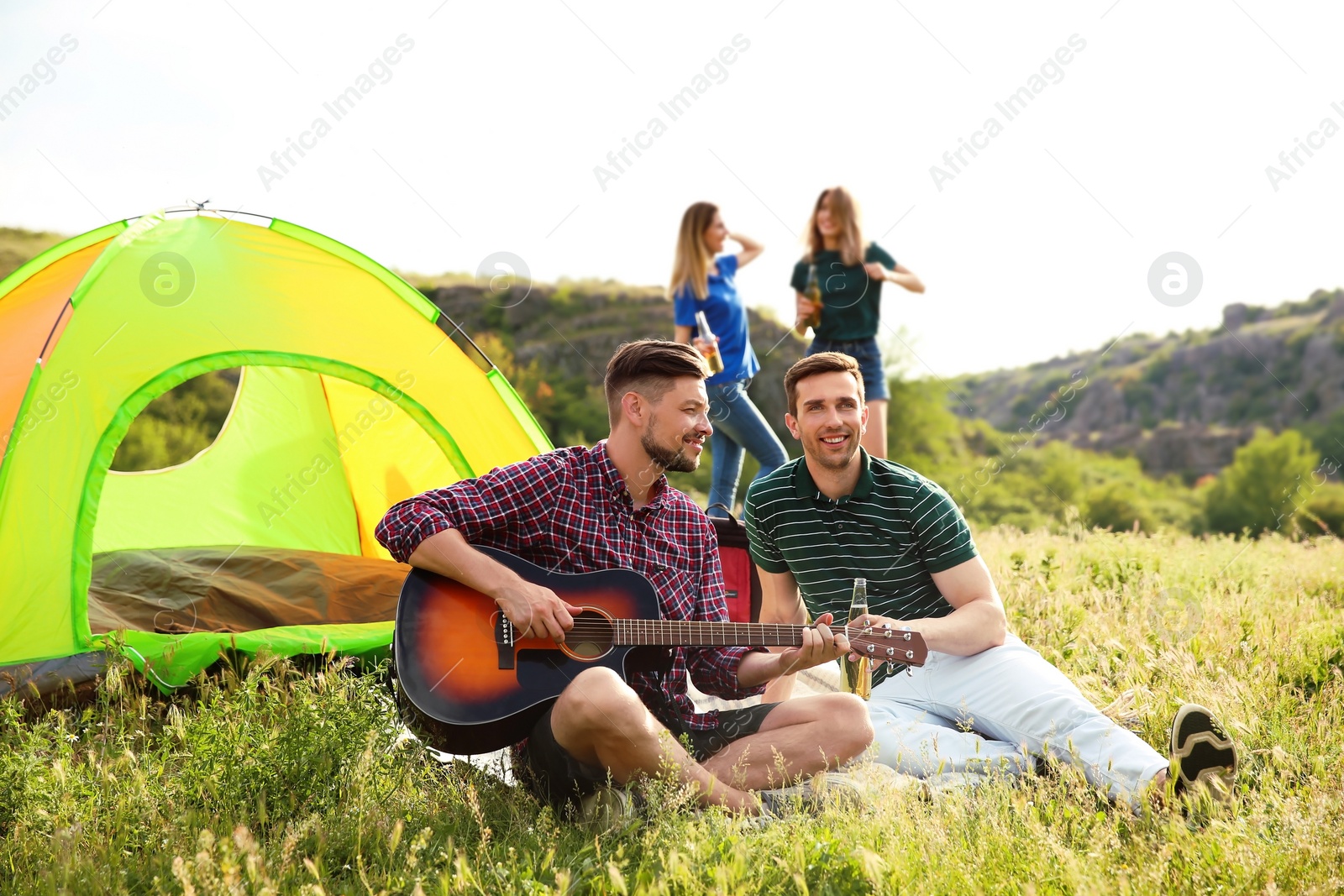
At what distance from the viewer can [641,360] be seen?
319 cm

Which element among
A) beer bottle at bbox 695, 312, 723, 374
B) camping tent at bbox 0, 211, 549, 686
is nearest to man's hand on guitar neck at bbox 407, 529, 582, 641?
camping tent at bbox 0, 211, 549, 686

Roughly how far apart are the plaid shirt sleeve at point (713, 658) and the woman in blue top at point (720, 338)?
2.59 m

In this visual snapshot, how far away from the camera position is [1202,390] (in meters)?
77.6

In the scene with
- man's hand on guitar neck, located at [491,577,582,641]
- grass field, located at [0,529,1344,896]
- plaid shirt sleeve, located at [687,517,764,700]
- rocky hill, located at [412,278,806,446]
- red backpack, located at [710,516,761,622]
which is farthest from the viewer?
rocky hill, located at [412,278,806,446]

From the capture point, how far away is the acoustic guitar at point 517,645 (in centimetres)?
279

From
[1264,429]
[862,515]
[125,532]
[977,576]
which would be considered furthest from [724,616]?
[1264,429]

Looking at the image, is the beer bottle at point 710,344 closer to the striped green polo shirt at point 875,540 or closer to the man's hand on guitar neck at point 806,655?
the striped green polo shirt at point 875,540

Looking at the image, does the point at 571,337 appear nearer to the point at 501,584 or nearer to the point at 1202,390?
the point at 501,584

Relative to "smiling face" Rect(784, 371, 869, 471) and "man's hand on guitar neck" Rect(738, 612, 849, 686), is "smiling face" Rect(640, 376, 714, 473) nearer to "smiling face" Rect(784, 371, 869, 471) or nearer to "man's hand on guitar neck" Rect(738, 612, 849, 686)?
"smiling face" Rect(784, 371, 869, 471)

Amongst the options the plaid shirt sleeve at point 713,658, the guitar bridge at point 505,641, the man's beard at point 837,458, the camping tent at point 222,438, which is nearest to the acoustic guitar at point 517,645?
the guitar bridge at point 505,641

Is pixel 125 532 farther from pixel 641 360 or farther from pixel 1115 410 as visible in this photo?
pixel 1115 410

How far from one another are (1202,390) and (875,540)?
84485mm

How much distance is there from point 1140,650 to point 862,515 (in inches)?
58.1

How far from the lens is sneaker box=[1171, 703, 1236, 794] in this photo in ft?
8.37
